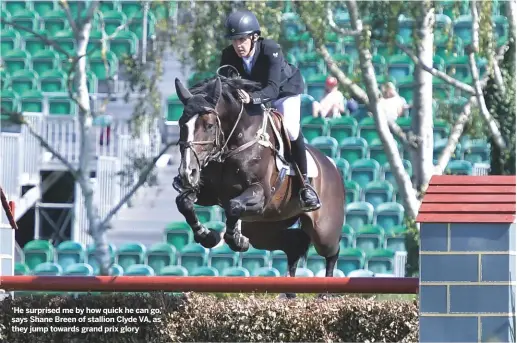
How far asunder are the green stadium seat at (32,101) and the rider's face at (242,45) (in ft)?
26.5

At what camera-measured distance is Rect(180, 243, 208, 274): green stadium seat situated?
12.4m

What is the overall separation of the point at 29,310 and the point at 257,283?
1.37m

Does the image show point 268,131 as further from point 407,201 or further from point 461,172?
point 461,172

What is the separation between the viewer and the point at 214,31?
13.2 meters

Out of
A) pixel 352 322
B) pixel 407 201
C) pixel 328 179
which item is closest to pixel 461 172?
pixel 407 201

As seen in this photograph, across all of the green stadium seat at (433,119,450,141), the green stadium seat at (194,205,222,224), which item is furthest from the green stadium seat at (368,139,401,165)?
the green stadium seat at (194,205,222,224)

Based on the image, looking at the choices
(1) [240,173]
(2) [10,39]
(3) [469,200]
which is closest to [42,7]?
(2) [10,39]

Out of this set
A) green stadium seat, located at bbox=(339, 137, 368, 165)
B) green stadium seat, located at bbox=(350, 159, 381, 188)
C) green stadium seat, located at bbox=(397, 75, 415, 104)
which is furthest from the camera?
green stadium seat, located at bbox=(397, 75, 415, 104)

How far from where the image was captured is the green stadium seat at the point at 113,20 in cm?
1505

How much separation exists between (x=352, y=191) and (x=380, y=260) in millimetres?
1026

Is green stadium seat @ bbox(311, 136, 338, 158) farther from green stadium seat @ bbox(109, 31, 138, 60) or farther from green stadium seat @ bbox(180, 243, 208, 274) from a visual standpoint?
green stadium seat @ bbox(109, 31, 138, 60)

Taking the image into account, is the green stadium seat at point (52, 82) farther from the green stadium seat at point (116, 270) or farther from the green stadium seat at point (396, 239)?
the green stadium seat at point (396, 239)

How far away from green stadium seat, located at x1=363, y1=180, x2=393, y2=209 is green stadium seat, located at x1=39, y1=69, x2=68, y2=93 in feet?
13.6

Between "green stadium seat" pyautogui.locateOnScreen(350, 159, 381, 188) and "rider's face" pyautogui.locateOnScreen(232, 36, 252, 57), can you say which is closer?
"rider's face" pyautogui.locateOnScreen(232, 36, 252, 57)
